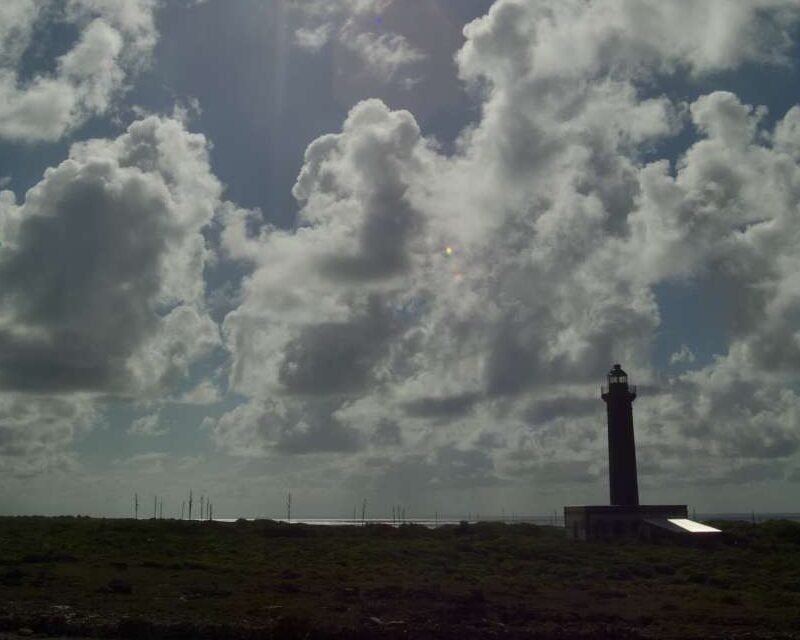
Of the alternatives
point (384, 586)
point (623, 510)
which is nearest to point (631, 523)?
point (623, 510)

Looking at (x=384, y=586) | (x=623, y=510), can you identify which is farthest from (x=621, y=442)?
(x=384, y=586)

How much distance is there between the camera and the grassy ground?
3228 cm

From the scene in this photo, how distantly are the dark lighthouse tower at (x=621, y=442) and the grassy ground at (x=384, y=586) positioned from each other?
698cm

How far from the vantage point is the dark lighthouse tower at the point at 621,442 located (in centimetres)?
6988

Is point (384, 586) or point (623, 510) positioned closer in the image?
point (384, 586)

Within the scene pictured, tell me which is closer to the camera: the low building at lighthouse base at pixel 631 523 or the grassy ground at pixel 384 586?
the grassy ground at pixel 384 586

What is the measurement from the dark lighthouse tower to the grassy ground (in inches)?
275

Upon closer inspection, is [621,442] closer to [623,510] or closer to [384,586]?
[623,510]

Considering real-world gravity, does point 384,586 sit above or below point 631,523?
below

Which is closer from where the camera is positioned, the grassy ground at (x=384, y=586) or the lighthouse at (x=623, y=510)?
the grassy ground at (x=384, y=586)

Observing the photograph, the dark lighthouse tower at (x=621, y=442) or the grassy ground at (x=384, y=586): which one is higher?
the dark lighthouse tower at (x=621, y=442)

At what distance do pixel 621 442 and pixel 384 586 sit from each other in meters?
35.0

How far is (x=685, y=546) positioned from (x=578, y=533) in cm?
984

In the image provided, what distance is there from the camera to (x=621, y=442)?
70.9m
